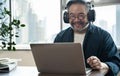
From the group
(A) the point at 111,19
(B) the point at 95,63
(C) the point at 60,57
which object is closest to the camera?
(C) the point at 60,57

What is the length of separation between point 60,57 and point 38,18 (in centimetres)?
194

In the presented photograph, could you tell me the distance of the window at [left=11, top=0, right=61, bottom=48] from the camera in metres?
3.11

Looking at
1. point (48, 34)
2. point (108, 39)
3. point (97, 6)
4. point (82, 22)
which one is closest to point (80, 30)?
point (82, 22)

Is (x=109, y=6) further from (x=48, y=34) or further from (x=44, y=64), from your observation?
(x=44, y=64)

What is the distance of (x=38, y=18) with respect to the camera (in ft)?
10.5

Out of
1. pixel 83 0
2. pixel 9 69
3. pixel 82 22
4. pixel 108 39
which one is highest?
pixel 83 0

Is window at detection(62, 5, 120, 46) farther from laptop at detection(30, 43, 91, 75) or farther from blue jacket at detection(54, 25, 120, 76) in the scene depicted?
laptop at detection(30, 43, 91, 75)

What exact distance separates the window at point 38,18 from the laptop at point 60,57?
1708 mm

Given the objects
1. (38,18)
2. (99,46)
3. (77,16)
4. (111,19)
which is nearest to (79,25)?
(77,16)

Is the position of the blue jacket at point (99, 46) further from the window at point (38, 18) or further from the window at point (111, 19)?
the window at point (38, 18)

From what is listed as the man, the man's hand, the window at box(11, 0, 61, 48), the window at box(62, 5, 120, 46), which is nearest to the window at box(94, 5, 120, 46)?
the window at box(62, 5, 120, 46)

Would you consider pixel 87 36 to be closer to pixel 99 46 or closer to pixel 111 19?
pixel 99 46

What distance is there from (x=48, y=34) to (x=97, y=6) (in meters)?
0.78

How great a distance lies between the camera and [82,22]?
1969mm
